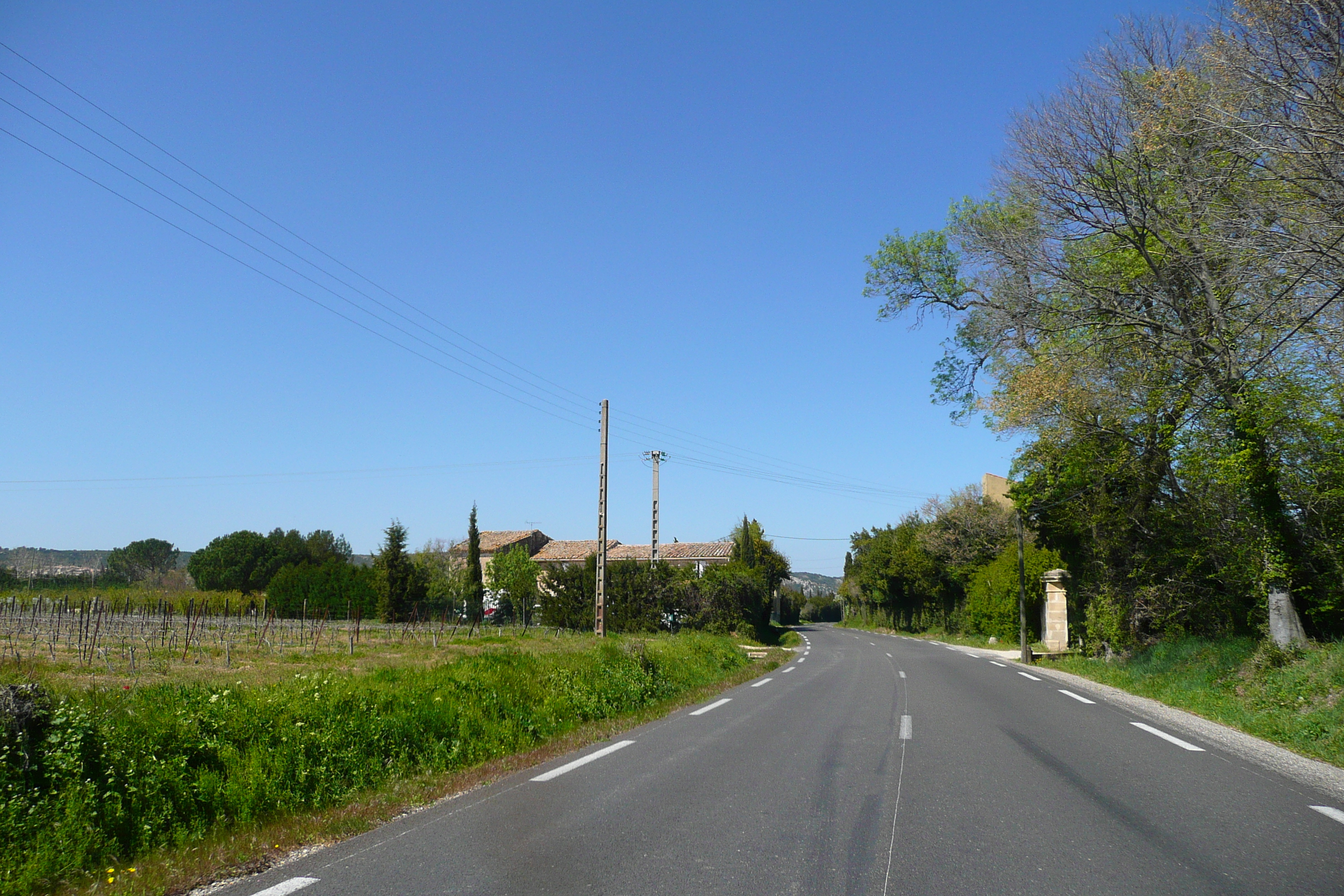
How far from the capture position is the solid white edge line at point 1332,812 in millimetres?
6211

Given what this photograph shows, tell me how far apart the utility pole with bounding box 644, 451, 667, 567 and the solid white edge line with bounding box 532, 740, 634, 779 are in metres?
35.2

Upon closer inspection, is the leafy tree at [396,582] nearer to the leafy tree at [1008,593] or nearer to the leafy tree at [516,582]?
the leafy tree at [516,582]

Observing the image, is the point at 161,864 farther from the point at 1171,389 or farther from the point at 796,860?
the point at 1171,389

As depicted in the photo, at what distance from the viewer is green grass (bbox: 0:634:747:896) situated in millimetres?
5355

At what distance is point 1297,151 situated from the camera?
1072 centimetres

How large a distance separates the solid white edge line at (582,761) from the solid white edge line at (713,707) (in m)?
2.95

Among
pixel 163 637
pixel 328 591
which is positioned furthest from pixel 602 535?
pixel 328 591

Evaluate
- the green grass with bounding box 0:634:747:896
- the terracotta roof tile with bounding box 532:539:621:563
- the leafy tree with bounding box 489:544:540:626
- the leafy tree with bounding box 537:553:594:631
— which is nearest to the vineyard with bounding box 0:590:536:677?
the leafy tree with bounding box 537:553:594:631

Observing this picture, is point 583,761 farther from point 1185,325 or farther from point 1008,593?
point 1008,593

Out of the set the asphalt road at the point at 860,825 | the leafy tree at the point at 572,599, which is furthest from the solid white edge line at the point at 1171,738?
the leafy tree at the point at 572,599

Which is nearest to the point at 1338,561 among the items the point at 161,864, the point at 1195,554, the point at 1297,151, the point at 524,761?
the point at 1195,554

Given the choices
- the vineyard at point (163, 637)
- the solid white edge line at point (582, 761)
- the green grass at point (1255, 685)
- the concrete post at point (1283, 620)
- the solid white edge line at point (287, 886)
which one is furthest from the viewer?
the vineyard at point (163, 637)

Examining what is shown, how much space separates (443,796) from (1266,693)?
43.2 feet

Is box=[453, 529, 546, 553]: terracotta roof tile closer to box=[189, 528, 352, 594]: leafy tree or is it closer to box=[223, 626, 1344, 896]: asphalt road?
box=[189, 528, 352, 594]: leafy tree
